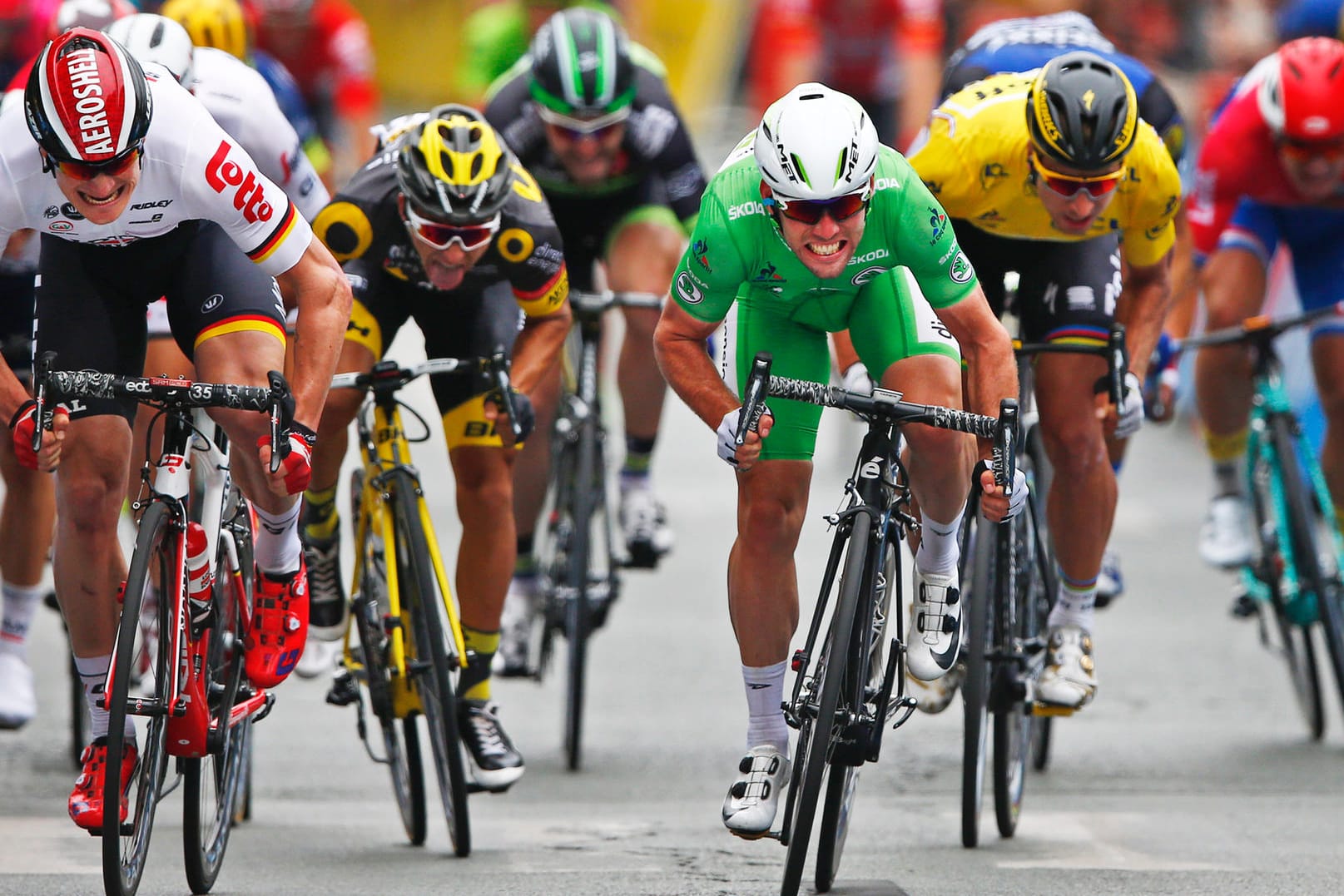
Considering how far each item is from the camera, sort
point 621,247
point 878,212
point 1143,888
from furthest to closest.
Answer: point 621,247 → point 1143,888 → point 878,212

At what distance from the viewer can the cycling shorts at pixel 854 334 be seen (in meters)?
5.83

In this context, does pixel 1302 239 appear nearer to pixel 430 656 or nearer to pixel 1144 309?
pixel 1144 309

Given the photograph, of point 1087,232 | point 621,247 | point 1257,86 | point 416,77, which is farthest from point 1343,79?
point 416,77

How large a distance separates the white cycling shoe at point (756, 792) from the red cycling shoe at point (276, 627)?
137cm

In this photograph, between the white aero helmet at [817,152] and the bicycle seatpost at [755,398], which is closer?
the bicycle seatpost at [755,398]

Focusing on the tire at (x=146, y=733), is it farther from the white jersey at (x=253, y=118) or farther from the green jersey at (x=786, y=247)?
the white jersey at (x=253, y=118)

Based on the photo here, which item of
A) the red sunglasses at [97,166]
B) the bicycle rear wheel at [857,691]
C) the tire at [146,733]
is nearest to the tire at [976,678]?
the bicycle rear wheel at [857,691]

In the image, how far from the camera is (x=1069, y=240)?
6758 millimetres

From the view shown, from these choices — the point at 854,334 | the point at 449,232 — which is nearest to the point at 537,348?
the point at 449,232

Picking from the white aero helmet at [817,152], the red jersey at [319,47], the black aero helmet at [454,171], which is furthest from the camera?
the red jersey at [319,47]

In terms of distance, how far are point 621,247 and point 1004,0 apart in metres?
9.64

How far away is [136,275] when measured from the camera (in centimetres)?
571

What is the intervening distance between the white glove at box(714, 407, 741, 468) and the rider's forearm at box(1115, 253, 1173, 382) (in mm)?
2016

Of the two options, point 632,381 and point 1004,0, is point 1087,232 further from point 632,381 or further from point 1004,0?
point 1004,0
